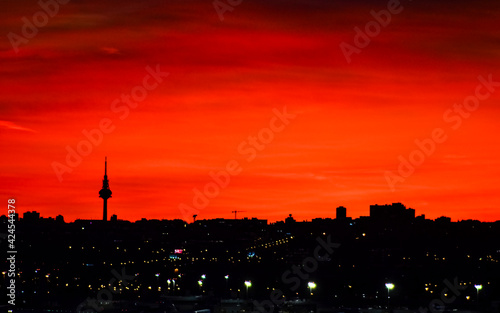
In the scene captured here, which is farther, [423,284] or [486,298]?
[423,284]

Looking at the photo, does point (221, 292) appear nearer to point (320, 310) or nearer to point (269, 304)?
point (269, 304)

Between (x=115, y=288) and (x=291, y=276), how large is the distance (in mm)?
37405

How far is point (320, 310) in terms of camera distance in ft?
322

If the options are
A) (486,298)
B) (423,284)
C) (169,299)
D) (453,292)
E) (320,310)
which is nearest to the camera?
(320,310)

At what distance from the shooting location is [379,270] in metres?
197

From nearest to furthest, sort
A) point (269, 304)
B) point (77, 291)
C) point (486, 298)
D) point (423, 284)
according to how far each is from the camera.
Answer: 1. point (269, 304)
2. point (486, 298)
3. point (423, 284)
4. point (77, 291)

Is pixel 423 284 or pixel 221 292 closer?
pixel 423 284

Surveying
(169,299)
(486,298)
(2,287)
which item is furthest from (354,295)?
(2,287)

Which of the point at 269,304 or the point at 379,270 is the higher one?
the point at 379,270

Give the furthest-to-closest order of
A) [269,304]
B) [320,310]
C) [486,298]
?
1. [486,298]
2. [269,304]
3. [320,310]

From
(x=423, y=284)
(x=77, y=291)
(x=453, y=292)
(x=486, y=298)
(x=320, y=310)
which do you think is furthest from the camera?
(x=77, y=291)

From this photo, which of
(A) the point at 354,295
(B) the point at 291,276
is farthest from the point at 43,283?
(A) the point at 354,295

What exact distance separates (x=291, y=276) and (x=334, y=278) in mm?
10093

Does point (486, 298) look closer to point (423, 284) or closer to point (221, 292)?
point (423, 284)
